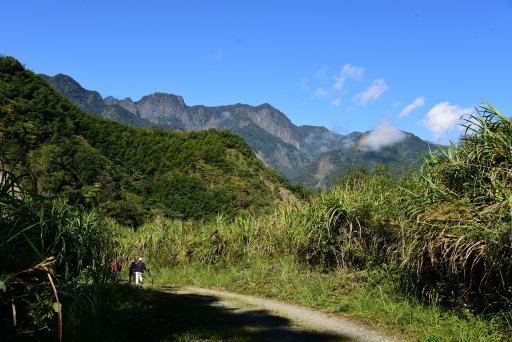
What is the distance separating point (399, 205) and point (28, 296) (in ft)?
27.1

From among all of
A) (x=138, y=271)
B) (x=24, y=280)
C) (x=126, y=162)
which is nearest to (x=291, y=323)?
(x=24, y=280)

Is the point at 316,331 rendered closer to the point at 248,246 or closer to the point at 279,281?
the point at 279,281

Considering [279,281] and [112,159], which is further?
[112,159]

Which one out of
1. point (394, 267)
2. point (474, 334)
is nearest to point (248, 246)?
point (394, 267)

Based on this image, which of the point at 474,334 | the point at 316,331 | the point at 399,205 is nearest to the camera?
the point at 474,334

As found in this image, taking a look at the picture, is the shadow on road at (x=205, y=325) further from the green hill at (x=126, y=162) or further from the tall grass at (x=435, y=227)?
the green hill at (x=126, y=162)

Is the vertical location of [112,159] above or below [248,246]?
above

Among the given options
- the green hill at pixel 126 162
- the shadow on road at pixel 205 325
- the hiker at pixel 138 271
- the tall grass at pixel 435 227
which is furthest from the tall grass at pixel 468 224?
the green hill at pixel 126 162

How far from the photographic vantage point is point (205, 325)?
8.59 m

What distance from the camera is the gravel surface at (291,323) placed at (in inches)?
308

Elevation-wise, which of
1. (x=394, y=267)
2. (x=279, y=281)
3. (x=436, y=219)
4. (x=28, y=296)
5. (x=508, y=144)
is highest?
(x=508, y=144)

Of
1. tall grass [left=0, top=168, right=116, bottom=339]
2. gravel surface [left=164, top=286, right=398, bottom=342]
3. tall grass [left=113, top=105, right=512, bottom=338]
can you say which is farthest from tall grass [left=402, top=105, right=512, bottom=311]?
tall grass [left=0, top=168, right=116, bottom=339]

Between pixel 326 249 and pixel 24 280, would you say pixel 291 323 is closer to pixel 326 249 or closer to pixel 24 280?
pixel 326 249

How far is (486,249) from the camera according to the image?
22.9 feet
